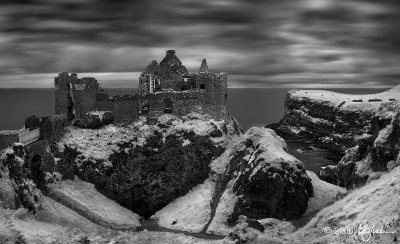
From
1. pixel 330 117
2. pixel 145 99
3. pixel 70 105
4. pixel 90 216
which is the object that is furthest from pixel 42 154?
pixel 330 117

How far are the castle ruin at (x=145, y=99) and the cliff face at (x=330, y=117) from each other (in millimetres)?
52716

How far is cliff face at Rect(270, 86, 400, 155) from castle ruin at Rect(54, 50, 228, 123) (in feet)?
173

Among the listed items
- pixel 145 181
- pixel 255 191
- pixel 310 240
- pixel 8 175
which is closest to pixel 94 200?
pixel 145 181

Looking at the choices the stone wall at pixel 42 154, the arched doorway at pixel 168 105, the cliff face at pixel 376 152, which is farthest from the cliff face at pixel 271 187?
the stone wall at pixel 42 154

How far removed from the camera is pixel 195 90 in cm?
7675

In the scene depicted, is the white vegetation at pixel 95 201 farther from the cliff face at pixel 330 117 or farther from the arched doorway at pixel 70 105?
the cliff face at pixel 330 117

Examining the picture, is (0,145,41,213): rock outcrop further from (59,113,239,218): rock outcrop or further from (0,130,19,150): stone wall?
(59,113,239,218): rock outcrop

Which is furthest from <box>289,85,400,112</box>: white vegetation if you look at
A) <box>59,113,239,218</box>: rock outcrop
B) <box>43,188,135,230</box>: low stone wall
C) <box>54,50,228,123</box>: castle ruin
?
<box>43,188,135,230</box>: low stone wall

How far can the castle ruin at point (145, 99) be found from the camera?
2921 inches

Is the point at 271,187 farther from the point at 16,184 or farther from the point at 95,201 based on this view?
the point at 16,184

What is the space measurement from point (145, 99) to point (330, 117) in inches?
3120

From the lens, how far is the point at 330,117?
140 m

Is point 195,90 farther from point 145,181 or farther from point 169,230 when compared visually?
point 169,230

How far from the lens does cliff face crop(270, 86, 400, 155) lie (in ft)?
420
